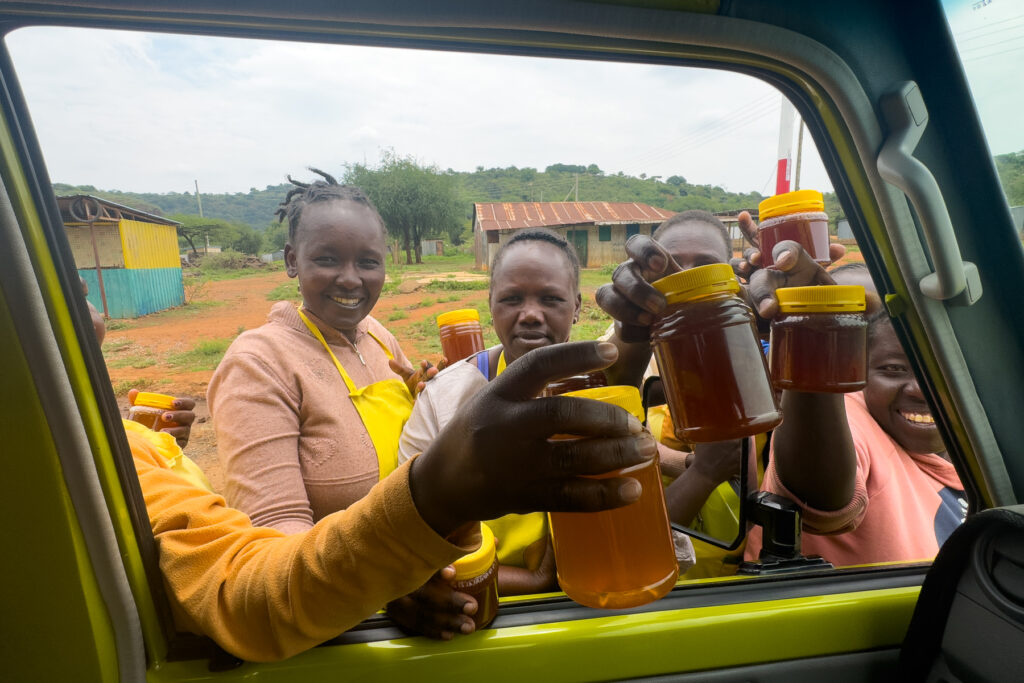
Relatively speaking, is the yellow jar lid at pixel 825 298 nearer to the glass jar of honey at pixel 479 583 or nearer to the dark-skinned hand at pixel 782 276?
the dark-skinned hand at pixel 782 276

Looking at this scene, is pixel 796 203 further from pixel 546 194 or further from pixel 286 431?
pixel 286 431

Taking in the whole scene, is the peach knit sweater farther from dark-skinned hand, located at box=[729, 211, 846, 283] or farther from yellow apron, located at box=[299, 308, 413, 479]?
dark-skinned hand, located at box=[729, 211, 846, 283]

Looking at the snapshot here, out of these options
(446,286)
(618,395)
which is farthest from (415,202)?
(618,395)

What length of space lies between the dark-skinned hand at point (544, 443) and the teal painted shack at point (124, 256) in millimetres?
811

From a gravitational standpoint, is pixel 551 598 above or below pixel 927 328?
below

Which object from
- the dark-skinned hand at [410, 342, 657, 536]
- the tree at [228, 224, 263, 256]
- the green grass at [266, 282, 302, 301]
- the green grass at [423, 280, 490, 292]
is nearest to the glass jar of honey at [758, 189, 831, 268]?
the dark-skinned hand at [410, 342, 657, 536]

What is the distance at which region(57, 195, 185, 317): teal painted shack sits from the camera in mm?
1021

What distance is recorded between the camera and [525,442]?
2.35 ft

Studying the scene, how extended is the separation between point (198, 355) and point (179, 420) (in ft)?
12.1

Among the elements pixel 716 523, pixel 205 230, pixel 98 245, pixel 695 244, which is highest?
pixel 205 230

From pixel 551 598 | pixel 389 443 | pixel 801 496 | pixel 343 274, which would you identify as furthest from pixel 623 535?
pixel 343 274

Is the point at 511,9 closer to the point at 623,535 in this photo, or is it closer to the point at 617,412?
the point at 617,412

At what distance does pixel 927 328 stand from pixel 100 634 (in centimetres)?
173

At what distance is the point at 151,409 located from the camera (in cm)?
169
